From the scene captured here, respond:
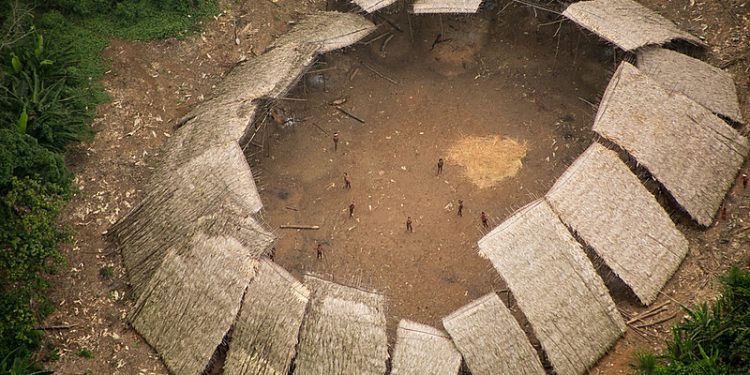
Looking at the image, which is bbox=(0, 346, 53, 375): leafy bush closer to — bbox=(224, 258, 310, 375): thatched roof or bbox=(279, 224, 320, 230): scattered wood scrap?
bbox=(224, 258, 310, 375): thatched roof

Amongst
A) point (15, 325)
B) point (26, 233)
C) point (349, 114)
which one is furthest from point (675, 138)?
point (15, 325)

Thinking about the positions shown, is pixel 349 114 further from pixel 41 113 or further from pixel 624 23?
pixel 41 113

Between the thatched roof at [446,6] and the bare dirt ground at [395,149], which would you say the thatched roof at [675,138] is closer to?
the bare dirt ground at [395,149]

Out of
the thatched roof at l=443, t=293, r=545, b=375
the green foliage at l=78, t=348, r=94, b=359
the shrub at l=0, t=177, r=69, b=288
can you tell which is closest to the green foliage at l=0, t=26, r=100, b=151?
the shrub at l=0, t=177, r=69, b=288

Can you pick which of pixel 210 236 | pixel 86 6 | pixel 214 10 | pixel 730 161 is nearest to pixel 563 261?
pixel 730 161

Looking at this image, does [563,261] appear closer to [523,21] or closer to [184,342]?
[184,342]

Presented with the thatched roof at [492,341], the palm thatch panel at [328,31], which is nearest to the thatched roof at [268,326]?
the thatched roof at [492,341]
